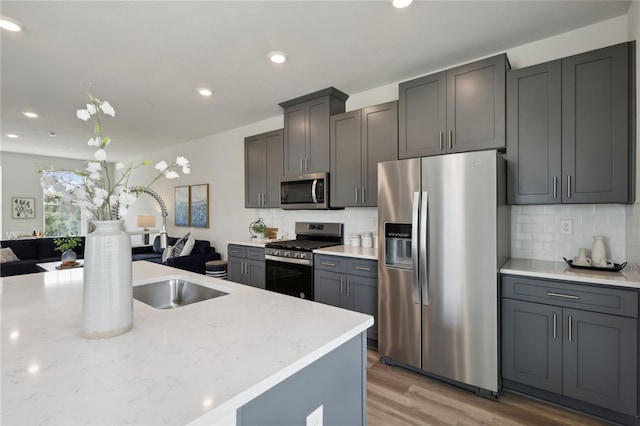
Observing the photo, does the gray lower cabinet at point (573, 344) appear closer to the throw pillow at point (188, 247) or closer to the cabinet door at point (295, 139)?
the cabinet door at point (295, 139)

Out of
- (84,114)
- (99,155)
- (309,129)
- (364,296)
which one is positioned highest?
(309,129)

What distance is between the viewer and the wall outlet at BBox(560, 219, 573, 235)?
94.3 inches

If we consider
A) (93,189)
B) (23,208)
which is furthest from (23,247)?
(93,189)

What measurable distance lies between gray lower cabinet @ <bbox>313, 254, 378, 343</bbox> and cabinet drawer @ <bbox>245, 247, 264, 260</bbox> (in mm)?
908

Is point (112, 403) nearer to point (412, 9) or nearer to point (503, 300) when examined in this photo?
point (503, 300)

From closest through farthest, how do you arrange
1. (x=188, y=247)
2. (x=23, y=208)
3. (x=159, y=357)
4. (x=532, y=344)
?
(x=159, y=357)
(x=532, y=344)
(x=188, y=247)
(x=23, y=208)

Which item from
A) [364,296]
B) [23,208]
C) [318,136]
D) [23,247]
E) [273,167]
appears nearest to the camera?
[364,296]

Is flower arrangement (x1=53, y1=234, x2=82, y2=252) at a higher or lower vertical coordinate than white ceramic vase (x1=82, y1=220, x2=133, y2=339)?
lower

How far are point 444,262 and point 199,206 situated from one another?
474cm

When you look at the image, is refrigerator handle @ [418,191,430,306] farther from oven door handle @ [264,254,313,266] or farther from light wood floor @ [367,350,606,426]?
oven door handle @ [264,254,313,266]

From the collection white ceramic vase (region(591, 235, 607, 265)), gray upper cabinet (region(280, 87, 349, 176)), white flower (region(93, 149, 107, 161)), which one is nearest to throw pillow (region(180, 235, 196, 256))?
gray upper cabinet (region(280, 87, 349, 176))

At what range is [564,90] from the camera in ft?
7.26

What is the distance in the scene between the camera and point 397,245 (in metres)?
2.62

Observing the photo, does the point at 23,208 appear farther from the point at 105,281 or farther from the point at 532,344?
the point at 532,344
